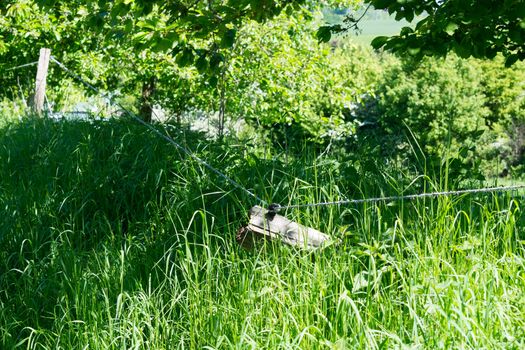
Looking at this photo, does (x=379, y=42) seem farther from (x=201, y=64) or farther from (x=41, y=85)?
(x=41, y=85)

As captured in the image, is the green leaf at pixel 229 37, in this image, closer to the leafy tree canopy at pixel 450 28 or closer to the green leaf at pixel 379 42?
the leafy tree canopy at pixel 450 28

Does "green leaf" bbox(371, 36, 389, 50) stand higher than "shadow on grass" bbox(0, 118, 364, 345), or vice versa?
"green leaf" bbox(371, 36, 389, 50)

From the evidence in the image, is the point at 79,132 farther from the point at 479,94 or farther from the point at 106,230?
the point at 479,94

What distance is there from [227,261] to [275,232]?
33 centimetres

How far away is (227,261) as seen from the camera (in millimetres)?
4027

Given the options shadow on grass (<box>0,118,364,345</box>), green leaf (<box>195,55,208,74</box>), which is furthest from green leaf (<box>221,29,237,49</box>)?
shadow on grass (<box>0,118,364,345</box>)

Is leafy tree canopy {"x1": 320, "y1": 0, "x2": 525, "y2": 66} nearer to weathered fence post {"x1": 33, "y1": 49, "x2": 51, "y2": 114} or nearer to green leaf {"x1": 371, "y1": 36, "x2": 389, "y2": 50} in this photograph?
green leaf {"x1": 371, "y1": 36, "x2": 389, "y2": 50}

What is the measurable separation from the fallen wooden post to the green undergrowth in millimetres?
80

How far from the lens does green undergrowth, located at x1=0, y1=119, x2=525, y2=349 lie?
3311mm

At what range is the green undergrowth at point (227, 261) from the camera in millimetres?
3311

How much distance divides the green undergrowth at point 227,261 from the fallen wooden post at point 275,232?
0.26 feet

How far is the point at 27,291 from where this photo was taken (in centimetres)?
471

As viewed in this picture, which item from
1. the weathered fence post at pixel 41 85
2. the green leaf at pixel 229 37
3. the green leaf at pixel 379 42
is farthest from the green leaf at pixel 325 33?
the weathered fence post at pixel 41 85

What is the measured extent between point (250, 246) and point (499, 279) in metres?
1.18
